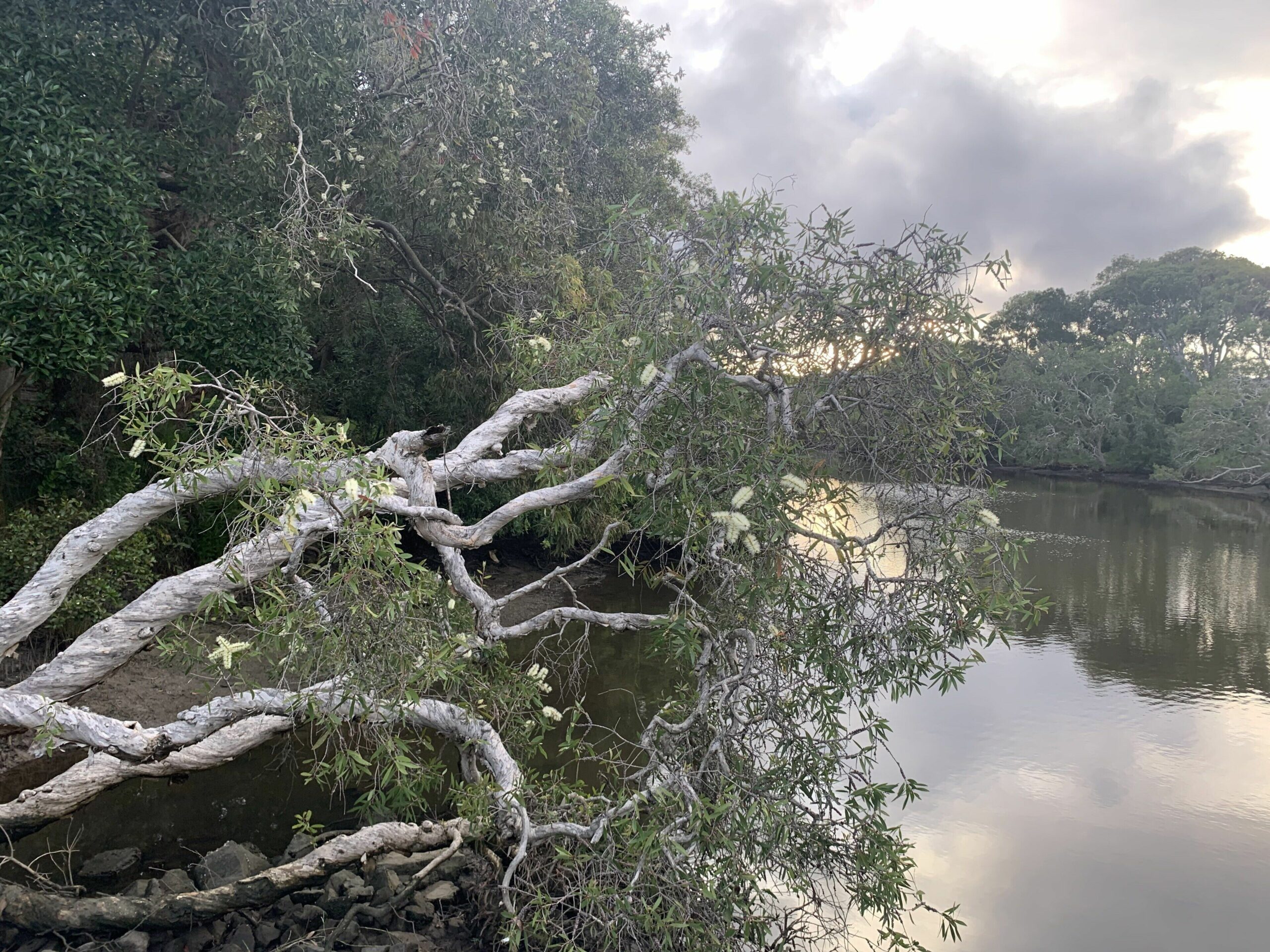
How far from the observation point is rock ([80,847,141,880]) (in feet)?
17.1

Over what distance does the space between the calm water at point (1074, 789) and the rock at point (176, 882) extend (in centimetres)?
63

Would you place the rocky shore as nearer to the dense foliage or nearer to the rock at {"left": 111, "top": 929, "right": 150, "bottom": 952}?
the rock at {"left": 111, "top": 929, "right": 150, "bottom": 952}

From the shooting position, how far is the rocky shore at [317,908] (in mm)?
4258

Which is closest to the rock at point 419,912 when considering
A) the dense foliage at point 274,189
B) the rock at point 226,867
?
the rock at point 226,867

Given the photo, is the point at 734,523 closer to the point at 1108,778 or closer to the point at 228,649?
the point at 228,649

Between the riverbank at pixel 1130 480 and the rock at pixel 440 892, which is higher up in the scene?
the riverbank at pixel 1130 480

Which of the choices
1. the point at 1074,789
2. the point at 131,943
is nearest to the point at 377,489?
the point at 131,943

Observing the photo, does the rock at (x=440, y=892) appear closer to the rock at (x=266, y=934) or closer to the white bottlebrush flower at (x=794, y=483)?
the rock at (x=266, y=934)

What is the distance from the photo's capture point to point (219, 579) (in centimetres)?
416

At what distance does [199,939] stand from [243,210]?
559cm

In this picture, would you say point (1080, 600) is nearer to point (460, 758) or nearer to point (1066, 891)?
point (1066, 891)

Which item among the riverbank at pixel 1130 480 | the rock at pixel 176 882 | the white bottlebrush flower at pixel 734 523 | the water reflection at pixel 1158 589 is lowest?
the water reflection at pixel 1158 589

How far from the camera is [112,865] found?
527cm

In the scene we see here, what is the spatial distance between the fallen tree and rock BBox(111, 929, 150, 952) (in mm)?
93
